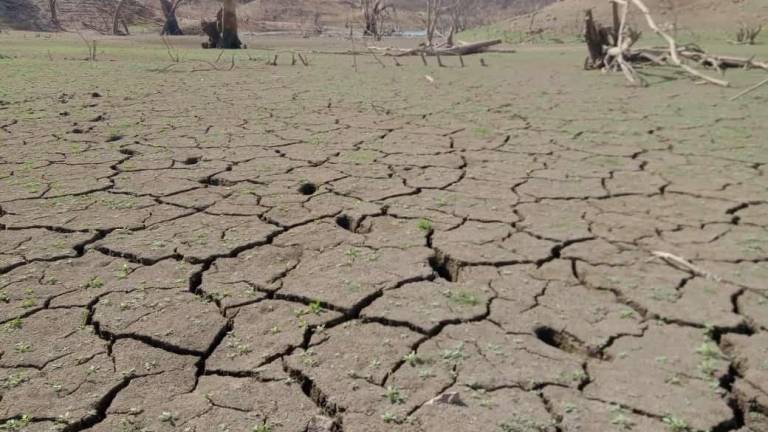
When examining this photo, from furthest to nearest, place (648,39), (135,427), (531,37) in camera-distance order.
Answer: (531,37) < (648,39) < (135,427)

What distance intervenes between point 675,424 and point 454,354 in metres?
0.67

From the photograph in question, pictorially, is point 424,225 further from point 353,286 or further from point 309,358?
point 309,358

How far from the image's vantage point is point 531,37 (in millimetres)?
18547

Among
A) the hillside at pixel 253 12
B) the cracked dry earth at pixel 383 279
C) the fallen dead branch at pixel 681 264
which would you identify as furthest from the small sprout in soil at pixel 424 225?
the hillside at pixel 253 12

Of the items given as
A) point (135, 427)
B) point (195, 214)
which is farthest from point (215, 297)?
point (195, 214)

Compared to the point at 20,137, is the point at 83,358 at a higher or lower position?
lower

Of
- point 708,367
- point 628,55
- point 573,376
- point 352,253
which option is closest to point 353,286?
point 352,253

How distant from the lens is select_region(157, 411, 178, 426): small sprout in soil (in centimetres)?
178

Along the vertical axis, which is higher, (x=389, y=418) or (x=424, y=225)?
(x=424, y=225)

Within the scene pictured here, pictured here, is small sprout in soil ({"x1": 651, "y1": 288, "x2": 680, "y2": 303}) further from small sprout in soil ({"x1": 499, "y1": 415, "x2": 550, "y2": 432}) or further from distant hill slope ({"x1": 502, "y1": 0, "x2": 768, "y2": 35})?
distant hill slope ({"x1": 502, "y1": 0, "x2": 768, "y2": 35})

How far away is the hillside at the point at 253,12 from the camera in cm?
2567

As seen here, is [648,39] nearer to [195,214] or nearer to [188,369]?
[195,214]

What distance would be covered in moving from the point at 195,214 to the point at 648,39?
14.6 metres

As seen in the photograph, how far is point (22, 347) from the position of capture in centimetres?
212
